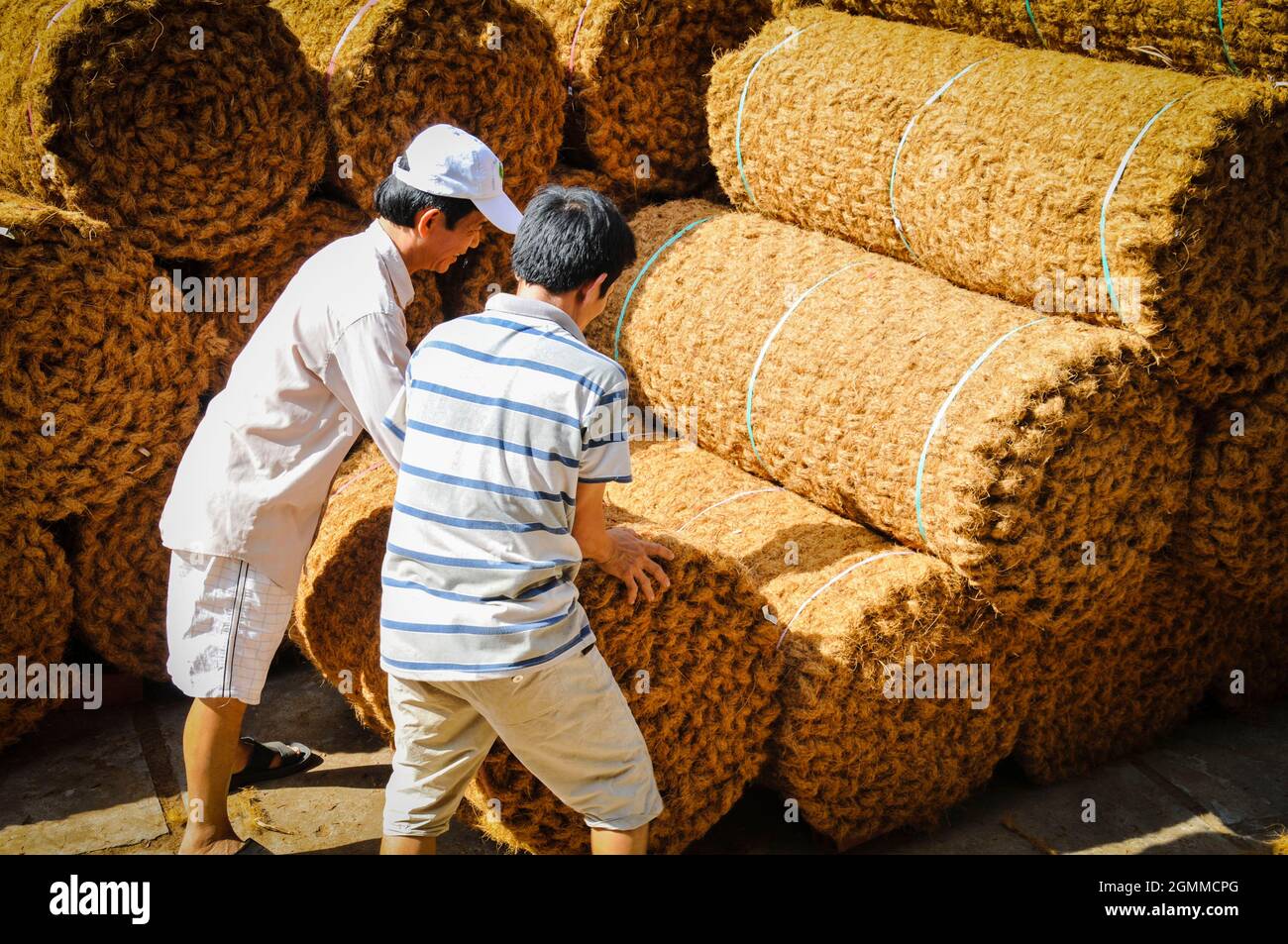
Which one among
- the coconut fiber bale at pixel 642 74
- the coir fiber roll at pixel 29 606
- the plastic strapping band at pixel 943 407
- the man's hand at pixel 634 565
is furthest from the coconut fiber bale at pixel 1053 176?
the coir fiber roll at pixel 29 606

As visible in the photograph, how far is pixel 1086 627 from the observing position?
3.81m

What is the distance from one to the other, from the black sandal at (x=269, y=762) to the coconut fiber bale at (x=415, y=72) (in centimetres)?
197

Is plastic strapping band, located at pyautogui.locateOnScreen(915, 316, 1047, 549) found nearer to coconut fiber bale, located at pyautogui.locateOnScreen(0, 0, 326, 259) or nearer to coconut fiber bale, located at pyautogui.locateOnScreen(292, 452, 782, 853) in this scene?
coconut fiber bale, located at pyautogui.locateOnScreen(292, 452, 782, 853)

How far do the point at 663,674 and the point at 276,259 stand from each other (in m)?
2.18

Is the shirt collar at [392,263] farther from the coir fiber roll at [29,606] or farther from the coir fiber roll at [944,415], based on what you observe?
the coir fiber roll at [29,606]

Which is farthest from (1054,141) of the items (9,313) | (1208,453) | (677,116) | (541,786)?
(9,313)

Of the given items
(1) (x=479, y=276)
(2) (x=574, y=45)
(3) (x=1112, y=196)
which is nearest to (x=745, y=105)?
(2) (x=574, y=45)

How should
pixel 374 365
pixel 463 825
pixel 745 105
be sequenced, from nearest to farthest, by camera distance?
pixel 374 365, pixel 463 825, pixel 745 105

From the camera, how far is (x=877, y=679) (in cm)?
346

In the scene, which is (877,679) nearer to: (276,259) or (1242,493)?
(1242,493)

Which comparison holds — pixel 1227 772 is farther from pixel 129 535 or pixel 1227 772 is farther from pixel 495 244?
pixel 129 535

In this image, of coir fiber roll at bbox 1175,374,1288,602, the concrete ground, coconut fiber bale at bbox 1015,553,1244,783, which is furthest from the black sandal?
coir fiber roll at bbox 1175,374,1288,602

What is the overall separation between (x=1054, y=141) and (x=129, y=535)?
132 inches

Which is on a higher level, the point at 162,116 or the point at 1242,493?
the point at 162,116
